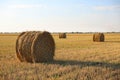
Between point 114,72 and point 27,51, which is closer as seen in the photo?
point 114,72

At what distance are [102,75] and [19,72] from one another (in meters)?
2.97

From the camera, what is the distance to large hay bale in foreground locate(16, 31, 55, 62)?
43.1ft

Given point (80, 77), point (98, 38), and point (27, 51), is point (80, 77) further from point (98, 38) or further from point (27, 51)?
point (98, 38)

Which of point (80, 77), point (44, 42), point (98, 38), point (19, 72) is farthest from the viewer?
point (98, 38)

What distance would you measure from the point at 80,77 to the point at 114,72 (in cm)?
176

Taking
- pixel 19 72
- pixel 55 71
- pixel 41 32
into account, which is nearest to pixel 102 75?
pixel 55 71

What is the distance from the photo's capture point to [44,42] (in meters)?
14.2

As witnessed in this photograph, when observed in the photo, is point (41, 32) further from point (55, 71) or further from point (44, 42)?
point (55, 71)

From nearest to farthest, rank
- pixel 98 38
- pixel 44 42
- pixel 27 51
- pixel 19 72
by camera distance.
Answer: pixel 19 72 → pixel 27 51 → pixel 44 42 → pixel 98 38

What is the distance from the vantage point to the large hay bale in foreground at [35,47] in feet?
43.1

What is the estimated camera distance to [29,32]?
14367 mm

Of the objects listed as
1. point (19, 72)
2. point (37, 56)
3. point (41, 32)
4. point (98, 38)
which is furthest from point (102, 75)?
point (98, 38)

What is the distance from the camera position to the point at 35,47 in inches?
524

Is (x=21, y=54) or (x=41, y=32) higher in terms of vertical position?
(x=41, y=32)
